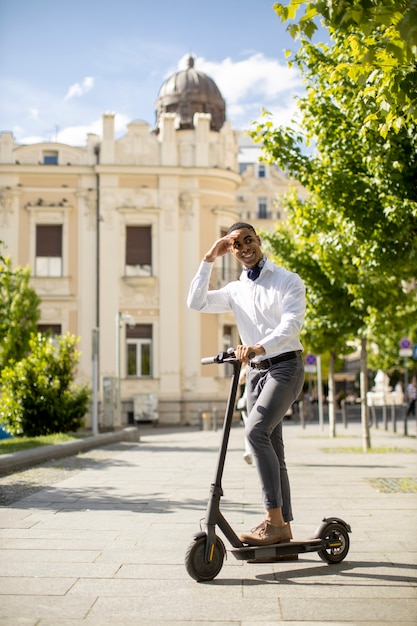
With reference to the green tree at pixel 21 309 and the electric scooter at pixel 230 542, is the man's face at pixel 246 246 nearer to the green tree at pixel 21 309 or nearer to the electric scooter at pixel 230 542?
the electric scooter at pixel 230 542

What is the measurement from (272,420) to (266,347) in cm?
44

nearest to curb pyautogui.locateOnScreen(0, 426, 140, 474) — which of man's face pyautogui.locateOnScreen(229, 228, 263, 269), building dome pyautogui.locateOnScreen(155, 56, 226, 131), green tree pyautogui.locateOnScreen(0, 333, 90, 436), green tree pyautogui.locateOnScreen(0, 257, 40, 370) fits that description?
green tree pyautogui.locateOnScreen(0, 333, 90, 436)

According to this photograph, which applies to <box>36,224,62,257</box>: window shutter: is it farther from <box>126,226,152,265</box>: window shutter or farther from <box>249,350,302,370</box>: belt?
<box>249,350,302,370</box>: belt

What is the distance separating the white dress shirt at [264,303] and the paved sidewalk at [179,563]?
1296 mm

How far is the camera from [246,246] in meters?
5.10

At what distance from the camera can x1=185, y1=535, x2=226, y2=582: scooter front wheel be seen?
445 cm

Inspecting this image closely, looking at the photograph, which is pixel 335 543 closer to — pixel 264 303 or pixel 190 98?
pixel 264 303

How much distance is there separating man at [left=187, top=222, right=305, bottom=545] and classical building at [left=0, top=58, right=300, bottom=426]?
30.5 metres

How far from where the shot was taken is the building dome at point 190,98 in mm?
41906

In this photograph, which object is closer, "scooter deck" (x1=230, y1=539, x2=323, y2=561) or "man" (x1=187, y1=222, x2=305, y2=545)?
"scooter deck" (x1=230, y1=539, x2=323, y2=561)

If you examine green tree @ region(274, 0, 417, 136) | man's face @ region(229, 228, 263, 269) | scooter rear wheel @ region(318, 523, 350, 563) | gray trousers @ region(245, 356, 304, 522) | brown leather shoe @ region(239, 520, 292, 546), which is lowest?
scooter rear wheel @ region(318, 523, 350, 563)

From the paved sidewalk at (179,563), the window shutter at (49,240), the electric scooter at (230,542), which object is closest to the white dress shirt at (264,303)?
the electric scooter at (230,542)

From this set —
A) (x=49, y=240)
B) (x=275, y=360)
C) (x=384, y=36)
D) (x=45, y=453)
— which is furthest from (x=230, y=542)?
(x=49, y=240)

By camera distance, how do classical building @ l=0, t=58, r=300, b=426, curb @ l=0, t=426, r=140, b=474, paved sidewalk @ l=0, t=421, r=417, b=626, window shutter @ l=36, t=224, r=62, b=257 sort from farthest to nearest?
window shutter @ l=36, t=224, r=62, b=257 < classical building @ l=0, t=58, r=300, b=426 < curb @ l=0, t=426, r=140, b=474 < paved sidewalk @ l=0, t=421, r=417, b=626
